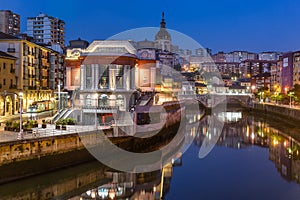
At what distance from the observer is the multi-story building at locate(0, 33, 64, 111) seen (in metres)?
51.2

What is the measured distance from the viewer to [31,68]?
183ft

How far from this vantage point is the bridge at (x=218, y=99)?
361ft

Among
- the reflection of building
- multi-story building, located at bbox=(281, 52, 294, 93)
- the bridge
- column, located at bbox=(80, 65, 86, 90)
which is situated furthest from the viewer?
the bridge

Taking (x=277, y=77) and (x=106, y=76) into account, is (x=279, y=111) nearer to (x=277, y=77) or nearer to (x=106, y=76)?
(x=106, y=76)

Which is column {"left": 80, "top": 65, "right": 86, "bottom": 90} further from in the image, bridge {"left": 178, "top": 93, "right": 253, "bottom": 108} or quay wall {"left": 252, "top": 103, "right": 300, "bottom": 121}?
bridge {"left": 178, "top": 93, "right": 253, "bottom": 108}

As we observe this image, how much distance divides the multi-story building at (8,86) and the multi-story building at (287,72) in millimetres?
79218

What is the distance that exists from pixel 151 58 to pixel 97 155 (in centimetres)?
3106

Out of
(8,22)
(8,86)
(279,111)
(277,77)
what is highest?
(8,22)

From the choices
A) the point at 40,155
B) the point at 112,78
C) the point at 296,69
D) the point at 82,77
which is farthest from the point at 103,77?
the point at 296,69

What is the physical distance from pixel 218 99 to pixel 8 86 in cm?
8890

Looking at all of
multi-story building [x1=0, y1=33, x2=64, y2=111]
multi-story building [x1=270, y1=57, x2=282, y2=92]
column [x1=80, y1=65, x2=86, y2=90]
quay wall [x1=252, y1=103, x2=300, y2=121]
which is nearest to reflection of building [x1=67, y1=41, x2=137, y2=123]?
column [x1=80, y1=65, x2=86, y2=90]

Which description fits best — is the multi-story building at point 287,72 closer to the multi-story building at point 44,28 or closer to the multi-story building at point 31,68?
the multi-story building at point 31,68

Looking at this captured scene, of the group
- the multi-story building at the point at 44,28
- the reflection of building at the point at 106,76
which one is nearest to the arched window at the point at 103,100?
the reflection of building at the point at 106,76

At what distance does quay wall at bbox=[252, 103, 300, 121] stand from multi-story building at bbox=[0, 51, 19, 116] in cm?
4437
